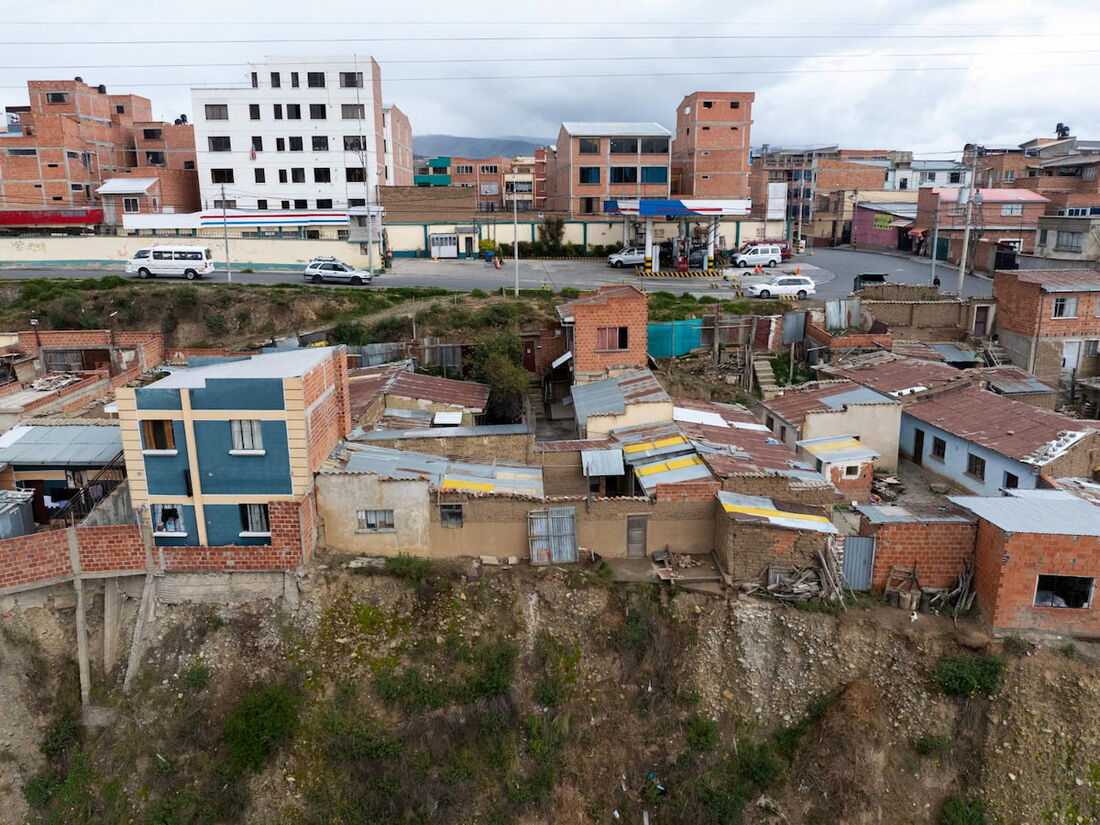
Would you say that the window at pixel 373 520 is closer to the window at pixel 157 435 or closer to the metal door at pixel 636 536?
the window at pixel 157 435

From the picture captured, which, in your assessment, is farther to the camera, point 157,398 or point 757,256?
point 757,256

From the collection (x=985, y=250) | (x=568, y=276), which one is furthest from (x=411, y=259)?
(x=985, y=250)

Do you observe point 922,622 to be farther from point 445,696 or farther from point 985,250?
point 985,250

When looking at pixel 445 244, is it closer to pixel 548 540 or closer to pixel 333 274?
pixel 333 274

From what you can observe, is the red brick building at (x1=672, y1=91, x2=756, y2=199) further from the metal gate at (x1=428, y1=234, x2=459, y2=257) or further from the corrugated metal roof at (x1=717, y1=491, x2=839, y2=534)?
the corrugated metal roof at (x1=717, y1=491, x2=839, y2=534)

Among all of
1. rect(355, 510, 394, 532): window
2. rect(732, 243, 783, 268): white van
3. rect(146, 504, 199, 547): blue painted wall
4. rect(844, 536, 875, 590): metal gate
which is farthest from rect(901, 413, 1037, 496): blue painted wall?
rect(732, 243, 783, 268): white van

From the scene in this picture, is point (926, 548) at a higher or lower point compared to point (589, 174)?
lower

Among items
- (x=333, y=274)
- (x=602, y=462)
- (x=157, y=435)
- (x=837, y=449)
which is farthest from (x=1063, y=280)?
(x=333, y=274)
